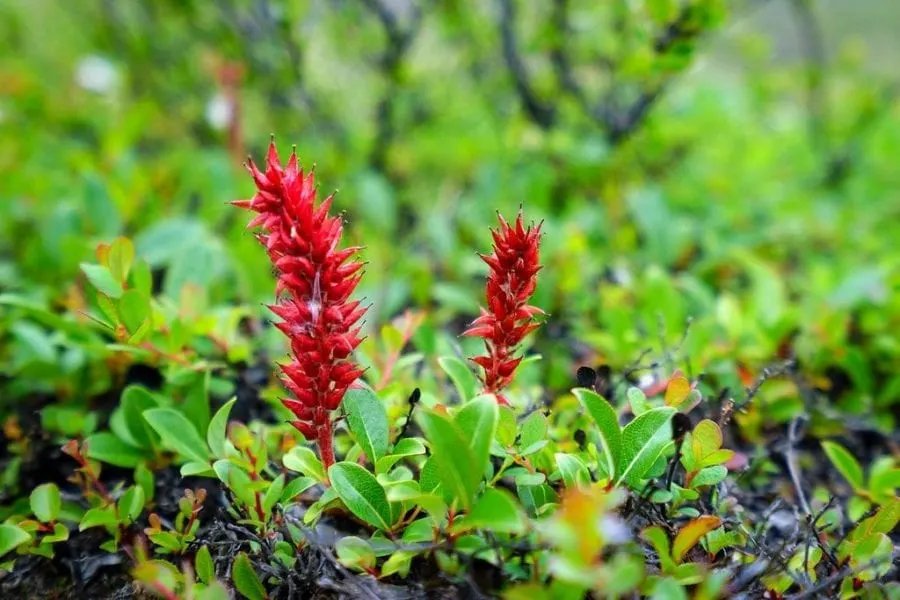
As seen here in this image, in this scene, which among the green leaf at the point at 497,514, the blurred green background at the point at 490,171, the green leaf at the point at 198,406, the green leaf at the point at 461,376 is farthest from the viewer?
the blurred green background at the point at 490,171

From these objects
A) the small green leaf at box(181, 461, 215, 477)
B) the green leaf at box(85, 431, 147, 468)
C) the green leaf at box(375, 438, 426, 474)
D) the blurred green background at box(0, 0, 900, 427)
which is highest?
the blurred green background at box(0, 0, 900, 427)

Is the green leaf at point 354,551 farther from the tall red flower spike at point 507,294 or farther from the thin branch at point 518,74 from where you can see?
the thin branch at point 518,74

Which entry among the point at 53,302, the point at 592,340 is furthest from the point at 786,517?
the point at 53,302

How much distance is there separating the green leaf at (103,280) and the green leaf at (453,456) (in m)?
0.82

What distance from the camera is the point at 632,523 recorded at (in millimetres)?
1220

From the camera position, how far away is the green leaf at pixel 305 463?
4.07 ft

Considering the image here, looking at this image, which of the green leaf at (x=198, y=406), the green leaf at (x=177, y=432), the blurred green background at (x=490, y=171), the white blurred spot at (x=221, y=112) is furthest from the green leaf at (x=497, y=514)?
the white blurred spot at (x=221, y=112)

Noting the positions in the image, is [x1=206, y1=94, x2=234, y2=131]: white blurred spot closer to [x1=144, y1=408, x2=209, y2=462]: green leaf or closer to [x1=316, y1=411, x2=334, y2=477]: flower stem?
[x1=144, y1=408, x2=209, y2=462]: green leaf

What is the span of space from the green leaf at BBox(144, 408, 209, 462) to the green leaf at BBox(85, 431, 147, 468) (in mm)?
184

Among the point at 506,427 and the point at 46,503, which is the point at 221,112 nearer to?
the point at 46,503

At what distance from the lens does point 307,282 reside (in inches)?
44.9

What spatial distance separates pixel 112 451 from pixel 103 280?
383 mm

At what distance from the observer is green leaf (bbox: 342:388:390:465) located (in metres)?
1.31

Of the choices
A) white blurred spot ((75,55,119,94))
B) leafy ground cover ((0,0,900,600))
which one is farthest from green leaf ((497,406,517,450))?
white blurred spot ((75,55,119,94))
